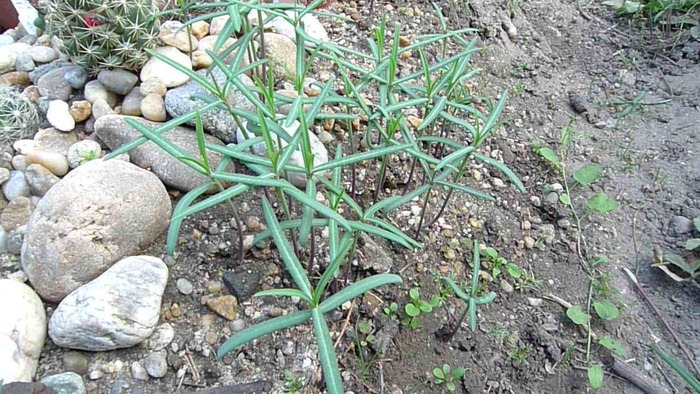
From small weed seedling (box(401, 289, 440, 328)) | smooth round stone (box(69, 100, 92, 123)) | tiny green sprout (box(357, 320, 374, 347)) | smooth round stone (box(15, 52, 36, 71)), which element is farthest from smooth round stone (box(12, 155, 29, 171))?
small weed seedling (box(401, 289, 440, 328))

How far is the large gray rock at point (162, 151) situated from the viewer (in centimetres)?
208

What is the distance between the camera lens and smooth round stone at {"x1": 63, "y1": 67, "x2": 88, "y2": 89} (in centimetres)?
242

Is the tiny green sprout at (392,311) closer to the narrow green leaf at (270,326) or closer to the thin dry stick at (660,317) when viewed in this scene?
the narrow green leaf at (270,326)

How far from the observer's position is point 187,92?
7.46ft

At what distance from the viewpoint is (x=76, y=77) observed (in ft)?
7.95

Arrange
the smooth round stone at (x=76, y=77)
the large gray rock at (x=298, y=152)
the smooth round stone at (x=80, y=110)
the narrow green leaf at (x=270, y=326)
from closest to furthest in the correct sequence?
the narrow green leaf at (x=270, y=326) < the large gray rock at (x=298, y=152) < the smooth round stone at (x=80, y=110) < the smooth round stone at (x=76, y=77)

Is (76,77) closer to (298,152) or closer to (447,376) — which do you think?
(298,152)

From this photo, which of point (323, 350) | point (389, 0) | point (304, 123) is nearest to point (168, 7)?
point (389, 0)

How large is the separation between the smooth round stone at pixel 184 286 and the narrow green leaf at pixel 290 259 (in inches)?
18.5

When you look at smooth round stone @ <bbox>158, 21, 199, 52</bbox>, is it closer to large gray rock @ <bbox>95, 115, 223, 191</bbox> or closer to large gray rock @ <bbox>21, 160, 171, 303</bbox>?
large gray rock @ <bbox>95, 115, 223, 191</bbox>

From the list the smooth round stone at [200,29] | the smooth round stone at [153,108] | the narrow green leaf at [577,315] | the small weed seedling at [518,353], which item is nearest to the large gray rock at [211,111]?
the smooth round stone at [153,108]

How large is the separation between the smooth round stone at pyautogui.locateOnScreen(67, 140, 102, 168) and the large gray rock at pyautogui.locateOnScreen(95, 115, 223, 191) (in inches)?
2.1

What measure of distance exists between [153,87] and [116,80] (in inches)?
7.6

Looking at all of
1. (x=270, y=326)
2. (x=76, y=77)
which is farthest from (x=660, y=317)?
(x=76, y=77)
